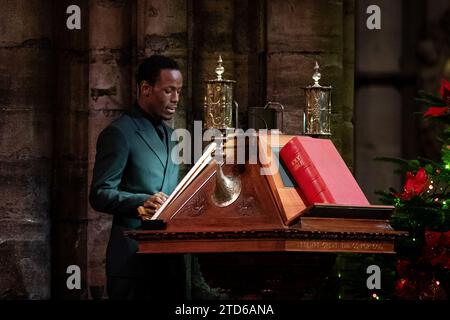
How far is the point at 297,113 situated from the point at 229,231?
3401 mm

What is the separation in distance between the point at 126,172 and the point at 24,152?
235cm

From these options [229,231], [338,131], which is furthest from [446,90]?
[229,231]

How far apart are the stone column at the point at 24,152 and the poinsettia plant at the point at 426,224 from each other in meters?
2.48

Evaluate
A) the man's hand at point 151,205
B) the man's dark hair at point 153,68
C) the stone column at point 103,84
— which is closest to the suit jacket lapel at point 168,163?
the man's dark hair at point 153,68

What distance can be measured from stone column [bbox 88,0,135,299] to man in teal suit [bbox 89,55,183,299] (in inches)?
85.1

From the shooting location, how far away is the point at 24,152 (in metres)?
10.8

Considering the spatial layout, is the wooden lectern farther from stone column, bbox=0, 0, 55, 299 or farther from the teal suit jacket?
stone column, bbox=0, 0, 55, 299

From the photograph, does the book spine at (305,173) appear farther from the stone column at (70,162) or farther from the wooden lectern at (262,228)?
the stone column at (70,162)

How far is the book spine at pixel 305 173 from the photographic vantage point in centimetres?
761

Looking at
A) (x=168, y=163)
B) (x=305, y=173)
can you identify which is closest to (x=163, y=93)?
(x=168, y=163)

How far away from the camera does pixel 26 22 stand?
427 inches
